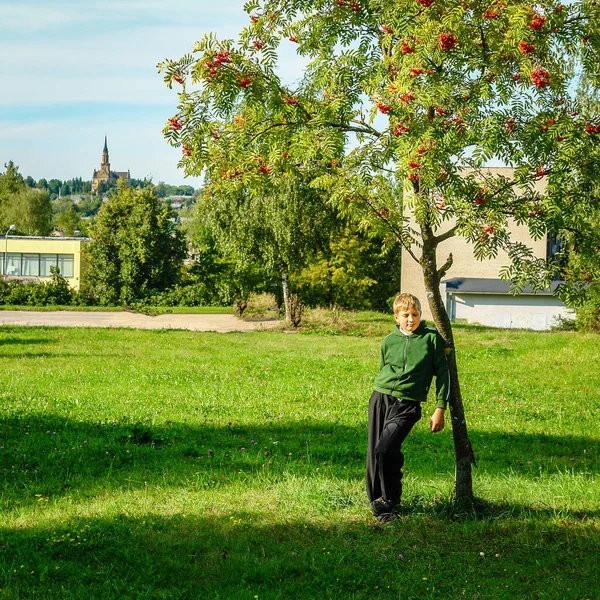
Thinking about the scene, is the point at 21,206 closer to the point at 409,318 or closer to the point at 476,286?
the point at 476,286

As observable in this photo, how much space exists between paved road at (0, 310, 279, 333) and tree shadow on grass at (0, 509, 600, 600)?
28.6 m

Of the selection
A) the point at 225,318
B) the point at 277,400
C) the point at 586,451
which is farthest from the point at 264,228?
the point at 586,451

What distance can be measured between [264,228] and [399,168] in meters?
25.4

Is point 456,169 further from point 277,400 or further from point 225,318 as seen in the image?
point 225,318

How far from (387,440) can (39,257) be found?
201 feet

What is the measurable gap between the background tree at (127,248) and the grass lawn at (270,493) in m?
38.0

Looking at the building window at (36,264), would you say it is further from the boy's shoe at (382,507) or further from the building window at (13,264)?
the boy's shoe at (382,507)

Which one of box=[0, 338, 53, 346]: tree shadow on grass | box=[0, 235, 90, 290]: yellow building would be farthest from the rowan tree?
box=[0, 235, 90, 290]: yellow building

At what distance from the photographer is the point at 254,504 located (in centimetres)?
679

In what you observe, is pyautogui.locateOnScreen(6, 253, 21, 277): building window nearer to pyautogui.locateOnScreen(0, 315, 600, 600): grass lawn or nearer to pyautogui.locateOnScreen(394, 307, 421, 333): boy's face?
pyautogui.locateOnScreen(0, 315, 600, 600): grass lawn

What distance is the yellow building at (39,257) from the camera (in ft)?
204

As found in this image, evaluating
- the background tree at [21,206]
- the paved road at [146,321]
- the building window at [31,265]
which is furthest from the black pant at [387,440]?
the background tree at [21,206]

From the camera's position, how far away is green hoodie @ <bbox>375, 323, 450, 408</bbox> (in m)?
6.16

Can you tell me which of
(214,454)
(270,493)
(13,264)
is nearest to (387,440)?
(270,493)
